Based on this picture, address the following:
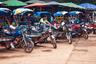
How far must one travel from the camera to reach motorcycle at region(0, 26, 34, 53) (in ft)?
47.3

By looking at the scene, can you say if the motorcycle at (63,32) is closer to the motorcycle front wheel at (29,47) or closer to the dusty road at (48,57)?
the dusty road at (48,57)

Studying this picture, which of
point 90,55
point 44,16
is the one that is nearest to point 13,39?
point 90,55

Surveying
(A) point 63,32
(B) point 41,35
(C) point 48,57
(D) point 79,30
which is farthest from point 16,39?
(D) point 79,30

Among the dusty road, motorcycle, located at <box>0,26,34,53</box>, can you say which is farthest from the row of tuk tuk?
the dusty road

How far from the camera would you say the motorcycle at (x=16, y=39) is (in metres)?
14.4

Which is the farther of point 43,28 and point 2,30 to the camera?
point 43,28

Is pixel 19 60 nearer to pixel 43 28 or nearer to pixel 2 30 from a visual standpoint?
pixel 2 30

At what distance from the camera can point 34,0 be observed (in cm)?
3303

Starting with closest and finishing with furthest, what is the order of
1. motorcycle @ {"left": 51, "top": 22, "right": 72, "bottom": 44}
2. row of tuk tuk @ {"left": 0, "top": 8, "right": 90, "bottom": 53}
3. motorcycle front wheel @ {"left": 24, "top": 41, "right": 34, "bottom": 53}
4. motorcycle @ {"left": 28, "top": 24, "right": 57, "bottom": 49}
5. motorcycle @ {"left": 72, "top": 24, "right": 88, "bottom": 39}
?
motorcycle front wheel @ {"left": 24, "top": 41, "right": 34, "bottom": 53} < row of tuk tuk @ {"left": 0, "top": 8, "right": 90, "bottom": 53} < motorcycle @ {"left": 28, "top": 24, "right": 57, "bottom": 49} < motorcycle @ {"left": 51, "top": 22, "right": 72, "bottom": 44} < motorcycle @ {"left": 72, "top": 24, "right": 88, "bottom": 39}

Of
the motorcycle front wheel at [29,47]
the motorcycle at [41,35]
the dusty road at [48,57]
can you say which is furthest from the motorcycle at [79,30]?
the motorcycle front wheel at [29,47]

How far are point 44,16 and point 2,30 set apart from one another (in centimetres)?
590

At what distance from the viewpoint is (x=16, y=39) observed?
14.9 metres

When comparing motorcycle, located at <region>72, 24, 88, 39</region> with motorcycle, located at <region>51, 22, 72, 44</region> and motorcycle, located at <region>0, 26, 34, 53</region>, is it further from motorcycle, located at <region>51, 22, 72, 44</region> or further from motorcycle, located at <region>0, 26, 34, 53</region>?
motorcycle, located at <region>0, 26, 34, 53</region>

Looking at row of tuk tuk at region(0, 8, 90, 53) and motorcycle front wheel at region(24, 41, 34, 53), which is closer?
motorcycle front wheel at region(24, 41, 34, 53)
